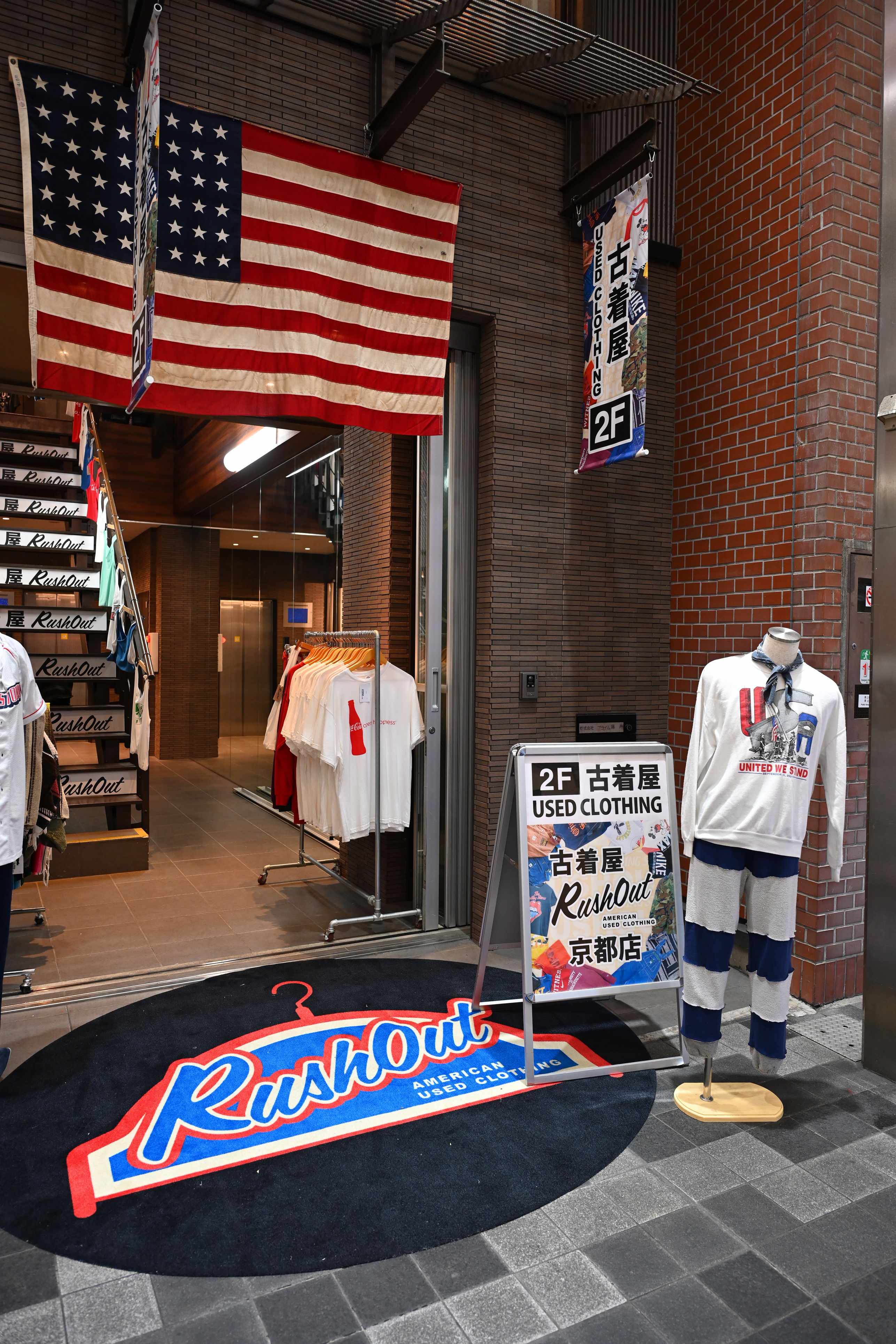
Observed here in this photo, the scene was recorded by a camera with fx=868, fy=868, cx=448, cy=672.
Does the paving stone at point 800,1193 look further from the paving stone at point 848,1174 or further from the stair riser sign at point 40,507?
the stair riser sign at point 40,507

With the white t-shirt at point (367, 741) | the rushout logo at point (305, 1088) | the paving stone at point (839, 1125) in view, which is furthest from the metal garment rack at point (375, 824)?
the paving stone at point (839, 1125)

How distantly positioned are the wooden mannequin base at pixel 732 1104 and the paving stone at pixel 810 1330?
84 cm

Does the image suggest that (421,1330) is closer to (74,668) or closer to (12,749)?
(12,749)

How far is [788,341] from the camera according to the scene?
4035 millimetres

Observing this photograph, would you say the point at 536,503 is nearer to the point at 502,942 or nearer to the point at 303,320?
the point at 303,320

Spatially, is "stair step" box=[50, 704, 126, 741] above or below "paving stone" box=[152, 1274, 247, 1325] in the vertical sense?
above

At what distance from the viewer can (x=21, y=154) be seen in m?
3.33

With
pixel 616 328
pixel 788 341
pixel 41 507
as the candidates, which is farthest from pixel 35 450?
pixel 788 341

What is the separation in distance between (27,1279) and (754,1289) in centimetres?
177

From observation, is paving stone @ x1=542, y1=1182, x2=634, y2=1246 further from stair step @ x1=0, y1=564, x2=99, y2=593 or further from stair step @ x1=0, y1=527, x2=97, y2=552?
stair step @ x1=0, y1=527, x2=97, y2=552

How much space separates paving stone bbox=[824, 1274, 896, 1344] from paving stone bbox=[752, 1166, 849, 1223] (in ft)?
0.82

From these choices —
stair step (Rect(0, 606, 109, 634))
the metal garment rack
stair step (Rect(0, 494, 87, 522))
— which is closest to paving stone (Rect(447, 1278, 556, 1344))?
the metal garment rack

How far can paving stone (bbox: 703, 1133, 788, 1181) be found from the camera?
2.61m

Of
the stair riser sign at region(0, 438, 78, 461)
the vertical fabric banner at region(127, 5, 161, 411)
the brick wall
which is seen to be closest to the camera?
the vertical fabric banner at region(127, 5, 161, 411)
